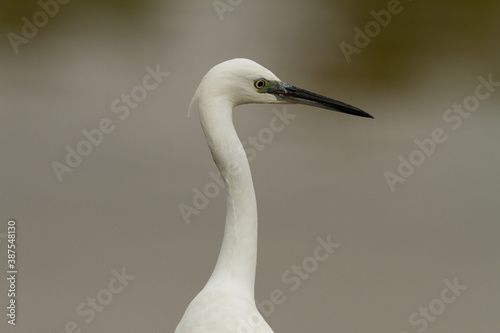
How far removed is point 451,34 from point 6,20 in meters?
5.73

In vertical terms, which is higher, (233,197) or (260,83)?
(260,83)

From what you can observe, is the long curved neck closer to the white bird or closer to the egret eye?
the white bird

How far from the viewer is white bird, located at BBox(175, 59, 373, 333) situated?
100 inches

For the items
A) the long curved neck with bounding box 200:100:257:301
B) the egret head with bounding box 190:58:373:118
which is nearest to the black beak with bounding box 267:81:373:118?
the egret head with bounding box 190:58:373:118

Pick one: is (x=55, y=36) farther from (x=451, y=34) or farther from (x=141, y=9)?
(x=451, y=34)

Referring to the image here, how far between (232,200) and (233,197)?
0.04ft

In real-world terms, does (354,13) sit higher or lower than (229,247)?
higher

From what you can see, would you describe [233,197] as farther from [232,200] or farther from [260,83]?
[260,83]

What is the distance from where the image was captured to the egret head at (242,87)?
2.58 m

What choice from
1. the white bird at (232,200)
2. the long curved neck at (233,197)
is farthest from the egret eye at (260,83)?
the long curved neck at (233,197)

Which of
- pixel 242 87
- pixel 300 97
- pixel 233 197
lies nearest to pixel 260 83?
pixel 242 87

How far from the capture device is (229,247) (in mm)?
2680

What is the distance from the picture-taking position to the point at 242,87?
2.63 metres

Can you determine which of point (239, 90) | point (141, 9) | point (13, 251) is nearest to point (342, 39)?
point (141, 9)
